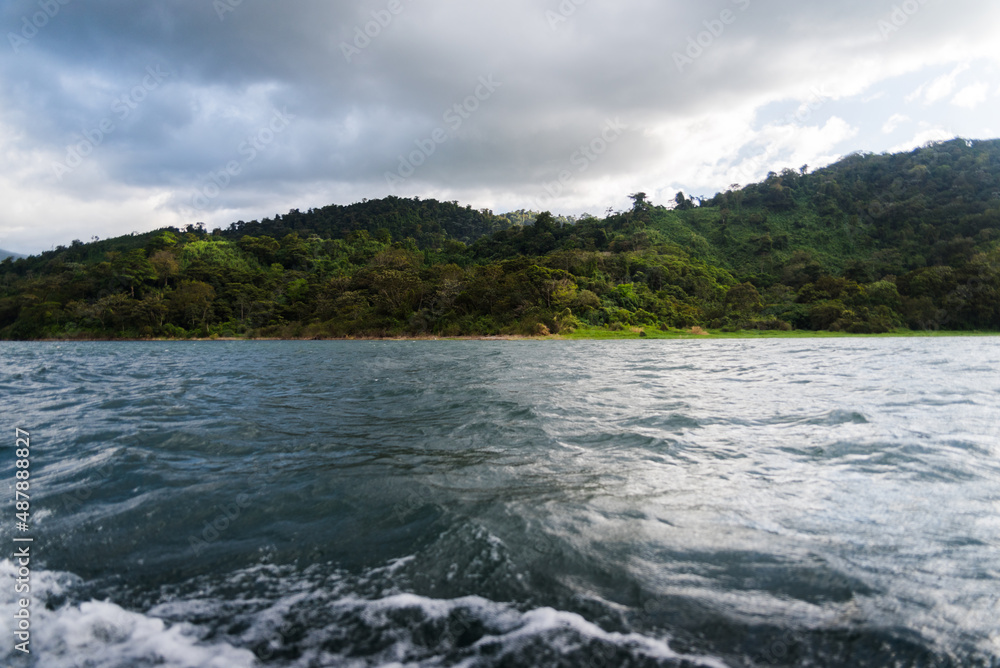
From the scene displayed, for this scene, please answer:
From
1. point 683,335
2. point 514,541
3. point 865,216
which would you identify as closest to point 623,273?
point 683,335

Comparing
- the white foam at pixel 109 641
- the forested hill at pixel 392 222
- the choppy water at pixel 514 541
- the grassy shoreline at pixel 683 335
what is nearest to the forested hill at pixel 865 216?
the grassy shoreline at pixel 683 335

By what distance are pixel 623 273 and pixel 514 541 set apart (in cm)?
7607

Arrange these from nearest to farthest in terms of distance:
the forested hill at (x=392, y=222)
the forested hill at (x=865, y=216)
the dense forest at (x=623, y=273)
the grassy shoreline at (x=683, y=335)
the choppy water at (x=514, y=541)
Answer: the choppy water at (x=514, y=541) → the grassy shoreline at (x=683, y=335) → the dense forest at (x=623, y=273) → the forested hill at (x=865, y=216) → the forested hill at (x=392, y=222)

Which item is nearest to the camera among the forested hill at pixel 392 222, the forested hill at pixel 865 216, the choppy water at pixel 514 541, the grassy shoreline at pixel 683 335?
the choppy water at pixel 514 541

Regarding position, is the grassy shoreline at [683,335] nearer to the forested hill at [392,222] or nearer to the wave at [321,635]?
the wave at [321,635]

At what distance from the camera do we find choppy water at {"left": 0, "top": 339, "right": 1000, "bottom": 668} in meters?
2.54

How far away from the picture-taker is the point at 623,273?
7619cm

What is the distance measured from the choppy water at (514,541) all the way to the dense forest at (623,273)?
50310 millimetres

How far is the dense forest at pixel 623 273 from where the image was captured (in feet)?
200

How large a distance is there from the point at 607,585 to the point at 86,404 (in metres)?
12.2

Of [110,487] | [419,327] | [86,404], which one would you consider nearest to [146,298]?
[419,327]

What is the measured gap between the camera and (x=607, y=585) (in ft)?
10.1

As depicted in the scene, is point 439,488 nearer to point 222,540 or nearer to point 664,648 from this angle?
point 222,540

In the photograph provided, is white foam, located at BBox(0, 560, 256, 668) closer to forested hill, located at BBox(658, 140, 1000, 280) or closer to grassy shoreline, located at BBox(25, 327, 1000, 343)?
grassy shoreline, located at BBox(25, 327, 1000, 343)
